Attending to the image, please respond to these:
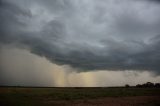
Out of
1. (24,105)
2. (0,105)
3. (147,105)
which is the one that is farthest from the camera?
(147,105)

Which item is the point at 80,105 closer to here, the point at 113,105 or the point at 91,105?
the point at 91,105

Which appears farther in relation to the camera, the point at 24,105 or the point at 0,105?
the point at 24,105

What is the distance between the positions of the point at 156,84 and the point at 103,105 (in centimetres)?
A: 14345

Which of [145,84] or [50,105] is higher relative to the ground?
[145,84]

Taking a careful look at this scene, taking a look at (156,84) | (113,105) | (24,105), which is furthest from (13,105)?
(156,84)

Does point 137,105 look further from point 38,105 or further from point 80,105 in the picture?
point 38,105

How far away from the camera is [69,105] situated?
40000 millimetres

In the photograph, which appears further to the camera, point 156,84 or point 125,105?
point 156,84

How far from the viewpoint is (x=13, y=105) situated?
113ft

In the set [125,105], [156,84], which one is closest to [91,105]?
[125,105]

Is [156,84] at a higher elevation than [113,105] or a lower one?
higher

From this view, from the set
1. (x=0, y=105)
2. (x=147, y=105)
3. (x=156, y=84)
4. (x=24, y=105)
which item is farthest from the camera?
(x=156, y=84)

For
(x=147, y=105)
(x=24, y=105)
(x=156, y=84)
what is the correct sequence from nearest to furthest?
(x=24, y=105) → (x=147, y=105) → (x=156, y=84)

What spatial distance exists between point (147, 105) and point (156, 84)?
142 meters
